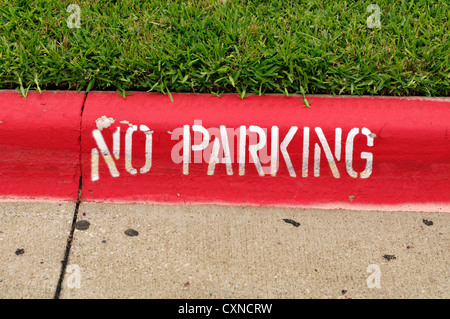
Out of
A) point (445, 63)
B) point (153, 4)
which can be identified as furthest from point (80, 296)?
point (445, 63)

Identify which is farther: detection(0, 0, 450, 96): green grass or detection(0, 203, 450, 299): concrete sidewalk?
detection(0, 0, 450, 96): green grass

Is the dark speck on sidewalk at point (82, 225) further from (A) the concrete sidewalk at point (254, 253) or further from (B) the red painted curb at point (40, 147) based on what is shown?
(B) the red painted curb at point (40, 147)

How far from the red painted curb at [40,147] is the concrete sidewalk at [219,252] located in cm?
12

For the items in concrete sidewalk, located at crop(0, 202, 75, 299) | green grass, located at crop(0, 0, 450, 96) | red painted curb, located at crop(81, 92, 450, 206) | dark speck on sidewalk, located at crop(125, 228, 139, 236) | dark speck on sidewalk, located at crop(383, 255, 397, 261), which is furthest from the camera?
→ green grass, located at crop(0, 0, 450, 96)

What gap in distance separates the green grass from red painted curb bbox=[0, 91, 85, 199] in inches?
7.7

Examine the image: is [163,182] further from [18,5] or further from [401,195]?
[18,5]

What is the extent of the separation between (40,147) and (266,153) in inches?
45.2

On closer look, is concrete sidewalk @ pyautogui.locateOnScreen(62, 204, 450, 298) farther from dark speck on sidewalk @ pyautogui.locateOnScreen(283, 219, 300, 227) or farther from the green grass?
the green grass

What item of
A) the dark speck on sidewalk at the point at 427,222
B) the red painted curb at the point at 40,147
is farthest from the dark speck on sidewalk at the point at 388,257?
the red painted curb at the point at 40,147

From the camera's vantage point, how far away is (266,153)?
3143 mm

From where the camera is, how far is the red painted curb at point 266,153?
10.2 feet

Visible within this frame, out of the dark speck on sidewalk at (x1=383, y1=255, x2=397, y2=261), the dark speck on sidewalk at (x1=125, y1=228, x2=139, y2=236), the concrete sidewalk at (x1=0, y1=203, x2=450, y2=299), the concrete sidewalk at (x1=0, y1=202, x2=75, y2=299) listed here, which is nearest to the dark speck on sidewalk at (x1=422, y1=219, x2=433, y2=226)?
the concrete sidewalk at (x1=0, y1=203, x2=450, y2=299)

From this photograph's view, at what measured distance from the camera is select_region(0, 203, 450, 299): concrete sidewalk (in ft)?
8.49

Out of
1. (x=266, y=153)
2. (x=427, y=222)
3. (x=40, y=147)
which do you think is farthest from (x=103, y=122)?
(x=427, y=222)
